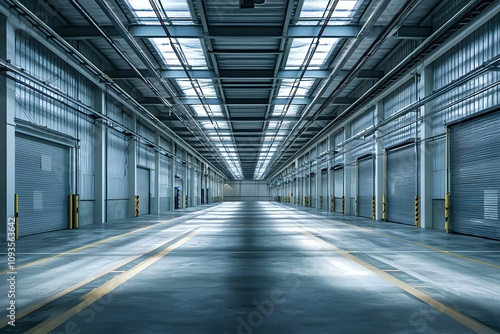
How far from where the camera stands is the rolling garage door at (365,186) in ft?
96.2

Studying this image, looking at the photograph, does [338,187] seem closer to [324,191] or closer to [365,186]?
[324,191]

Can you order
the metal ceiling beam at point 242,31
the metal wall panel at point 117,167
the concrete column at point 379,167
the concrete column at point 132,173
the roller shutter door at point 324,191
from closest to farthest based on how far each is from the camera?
1. the metal ceiling beam at point 242,31
2. the metal wall panel at point 117,167
3. the concrete column at point 379,167
4. the concrete column at point 132,173
5. the roller shutter door at point 324,191

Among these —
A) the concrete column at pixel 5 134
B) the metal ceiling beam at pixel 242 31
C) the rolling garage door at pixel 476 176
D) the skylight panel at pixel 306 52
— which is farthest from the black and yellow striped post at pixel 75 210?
the rolling garage door at pixel 476 176

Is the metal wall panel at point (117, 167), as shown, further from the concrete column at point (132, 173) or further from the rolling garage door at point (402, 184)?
the rolling garage door at point (402, 184)

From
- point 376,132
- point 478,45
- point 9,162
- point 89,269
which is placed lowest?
point 89,269

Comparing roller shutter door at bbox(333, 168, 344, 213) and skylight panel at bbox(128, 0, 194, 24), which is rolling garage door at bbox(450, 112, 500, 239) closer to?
skylight panel at bbox(128, 0, 194, 24)

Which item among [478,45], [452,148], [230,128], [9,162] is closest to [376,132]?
[452,148]

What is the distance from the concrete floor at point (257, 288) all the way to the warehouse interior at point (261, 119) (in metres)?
0.05

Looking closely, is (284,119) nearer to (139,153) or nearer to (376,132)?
(376,132)

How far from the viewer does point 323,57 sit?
19703 mm

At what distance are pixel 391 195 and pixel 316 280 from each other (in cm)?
1889

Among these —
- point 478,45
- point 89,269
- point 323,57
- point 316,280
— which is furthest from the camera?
point 323,57

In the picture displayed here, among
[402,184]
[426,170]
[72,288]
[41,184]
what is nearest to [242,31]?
[41,184]

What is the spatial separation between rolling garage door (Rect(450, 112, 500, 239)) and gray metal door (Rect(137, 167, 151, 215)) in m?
22.2
